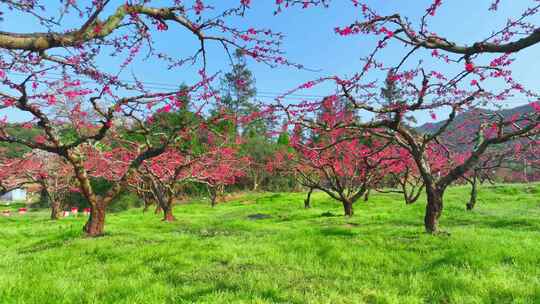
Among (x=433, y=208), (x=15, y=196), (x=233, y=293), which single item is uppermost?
(x=433, y=208)

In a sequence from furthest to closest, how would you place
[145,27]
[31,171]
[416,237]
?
[31,171] → [416,237] → [145,27]

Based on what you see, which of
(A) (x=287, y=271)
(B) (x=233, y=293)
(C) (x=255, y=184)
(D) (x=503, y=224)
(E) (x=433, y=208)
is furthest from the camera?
(C) (x=255, y=184)

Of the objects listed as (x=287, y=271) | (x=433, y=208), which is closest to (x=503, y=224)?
(x=433, y=208)

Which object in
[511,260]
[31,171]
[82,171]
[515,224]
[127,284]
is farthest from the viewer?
[31,171]

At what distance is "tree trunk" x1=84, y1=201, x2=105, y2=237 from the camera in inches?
409

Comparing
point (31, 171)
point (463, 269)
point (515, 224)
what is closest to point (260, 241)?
point (463, 269)

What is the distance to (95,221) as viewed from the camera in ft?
34.3

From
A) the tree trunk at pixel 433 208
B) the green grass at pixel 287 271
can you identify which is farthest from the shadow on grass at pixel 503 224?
the tree trunk at pixel 433 208

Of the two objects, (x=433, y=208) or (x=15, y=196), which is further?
(x=15, y=196)

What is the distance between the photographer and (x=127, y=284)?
4.66 meters

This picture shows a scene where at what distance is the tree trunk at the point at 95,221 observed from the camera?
409 inches

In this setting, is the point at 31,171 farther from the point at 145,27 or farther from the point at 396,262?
the point at 396,262

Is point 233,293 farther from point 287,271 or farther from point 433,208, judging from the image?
point 433,208

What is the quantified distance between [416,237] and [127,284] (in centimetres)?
645
